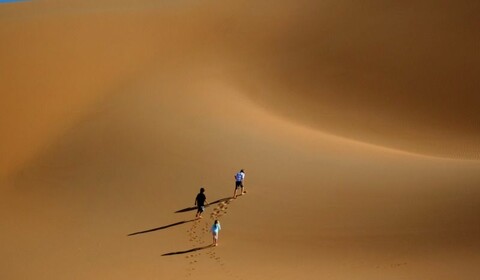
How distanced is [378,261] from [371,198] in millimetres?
3188

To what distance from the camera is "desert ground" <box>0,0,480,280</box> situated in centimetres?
1088

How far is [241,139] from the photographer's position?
17953 millimetres

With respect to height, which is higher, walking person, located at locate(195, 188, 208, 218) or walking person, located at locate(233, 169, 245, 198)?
walking person, located at locate(233, 169, 245, 198)

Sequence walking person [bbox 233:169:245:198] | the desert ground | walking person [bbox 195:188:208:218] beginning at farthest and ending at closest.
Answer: walking person [bbox 233:169:245:198]
walking person [bbox 195:188:208:218]
the desert ground

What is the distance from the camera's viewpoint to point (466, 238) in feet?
33.8

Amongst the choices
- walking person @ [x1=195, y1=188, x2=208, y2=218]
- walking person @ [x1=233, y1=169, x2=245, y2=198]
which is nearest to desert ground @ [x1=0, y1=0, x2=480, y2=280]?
walking person @ [x1=195, y1=188, x2=208, y2=218]

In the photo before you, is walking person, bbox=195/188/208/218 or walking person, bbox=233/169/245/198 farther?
walking person, bbox=233/169/245/198

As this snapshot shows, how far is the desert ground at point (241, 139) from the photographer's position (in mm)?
10883

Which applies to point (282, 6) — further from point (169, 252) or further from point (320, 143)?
point (169, 252)

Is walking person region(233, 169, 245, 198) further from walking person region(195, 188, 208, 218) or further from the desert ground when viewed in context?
walking person region(195, 188, 208, 218)

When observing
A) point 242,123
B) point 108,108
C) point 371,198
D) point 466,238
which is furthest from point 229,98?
point 466,238

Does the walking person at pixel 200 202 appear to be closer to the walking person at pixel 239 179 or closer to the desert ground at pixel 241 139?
the desert ground at pixel 241 139

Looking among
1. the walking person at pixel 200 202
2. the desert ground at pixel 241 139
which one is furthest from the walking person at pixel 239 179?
the walking person at pixel 200 202

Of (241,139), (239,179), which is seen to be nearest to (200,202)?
(239,179)
